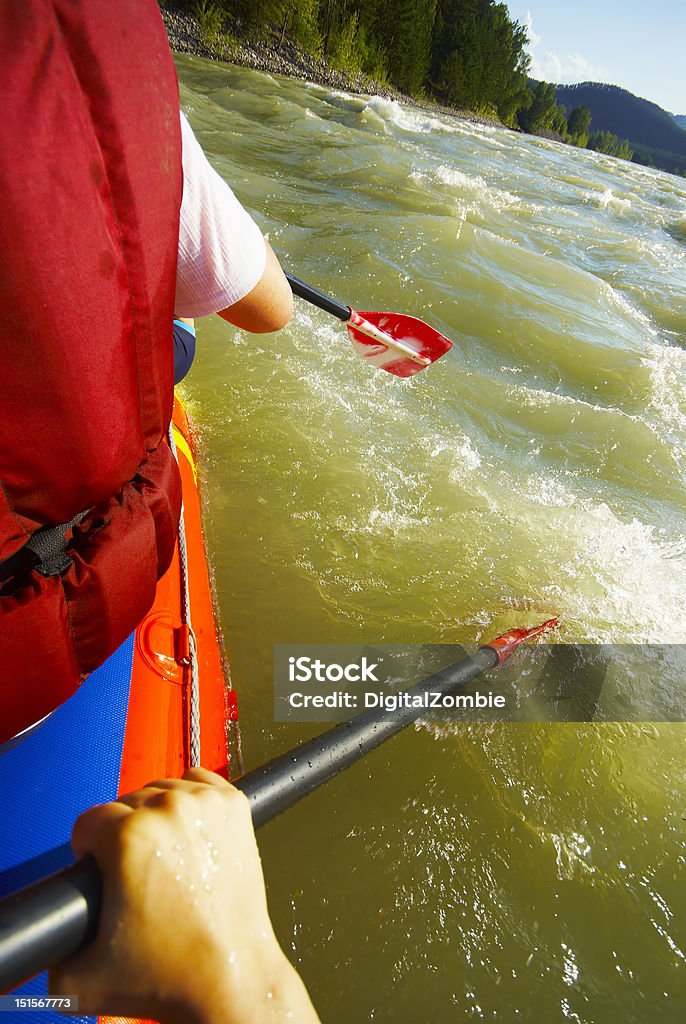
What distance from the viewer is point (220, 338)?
307 centimetres

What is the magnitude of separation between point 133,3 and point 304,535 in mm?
1578

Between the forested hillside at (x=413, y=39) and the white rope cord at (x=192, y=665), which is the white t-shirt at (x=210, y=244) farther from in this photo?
the forested hillside at (x=413, y=39)

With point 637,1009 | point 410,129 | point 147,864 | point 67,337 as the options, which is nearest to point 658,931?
point 637,1009

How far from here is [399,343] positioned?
2594 mm

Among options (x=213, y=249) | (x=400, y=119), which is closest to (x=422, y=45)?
(x=400, y=119)

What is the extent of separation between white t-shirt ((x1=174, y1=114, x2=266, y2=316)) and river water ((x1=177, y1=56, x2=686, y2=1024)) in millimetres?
1076

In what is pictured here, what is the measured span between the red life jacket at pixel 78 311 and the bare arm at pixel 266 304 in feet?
0.91

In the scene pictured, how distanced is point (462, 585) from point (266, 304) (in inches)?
50.8

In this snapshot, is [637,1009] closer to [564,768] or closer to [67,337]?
[564,768]

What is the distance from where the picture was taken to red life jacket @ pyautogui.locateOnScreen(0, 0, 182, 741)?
607 mm

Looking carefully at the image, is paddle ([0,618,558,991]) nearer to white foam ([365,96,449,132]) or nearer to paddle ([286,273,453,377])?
paddle ([286,273,453,377])

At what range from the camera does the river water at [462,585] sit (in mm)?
1315
